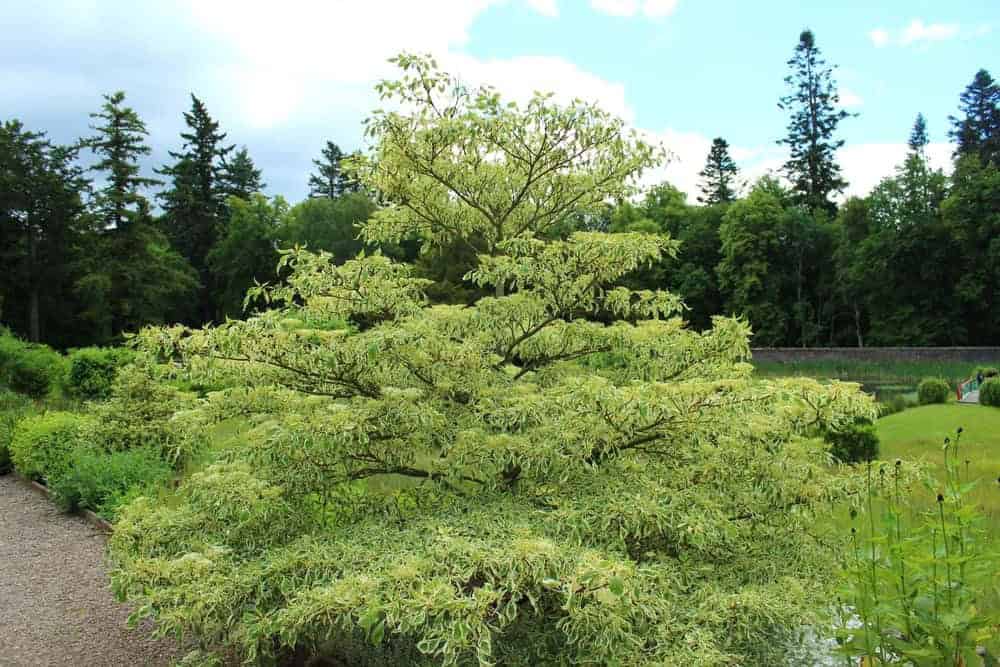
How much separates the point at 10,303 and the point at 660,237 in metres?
31.4

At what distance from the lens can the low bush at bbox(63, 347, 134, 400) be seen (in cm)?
1433

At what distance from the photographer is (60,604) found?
5.09 metres

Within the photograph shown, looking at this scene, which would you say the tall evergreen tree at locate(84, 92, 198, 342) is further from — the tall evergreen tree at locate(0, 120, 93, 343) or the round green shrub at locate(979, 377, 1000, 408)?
the round green shrub at locate(979, 377, 1000, 408)

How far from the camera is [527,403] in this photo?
128 inches

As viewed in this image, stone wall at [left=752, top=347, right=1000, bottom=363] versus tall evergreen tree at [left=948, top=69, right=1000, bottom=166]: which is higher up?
tall evergreen tree at [left=948, top=69, right=1000, bottom=166]

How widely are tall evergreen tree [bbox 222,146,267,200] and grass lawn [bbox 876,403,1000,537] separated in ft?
108

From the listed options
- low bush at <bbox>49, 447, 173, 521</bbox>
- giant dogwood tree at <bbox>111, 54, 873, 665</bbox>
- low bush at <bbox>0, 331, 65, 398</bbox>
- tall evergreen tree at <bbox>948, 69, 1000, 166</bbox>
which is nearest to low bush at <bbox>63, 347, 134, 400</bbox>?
low bush at <bbox>0, 331, 65, 398</bbox>

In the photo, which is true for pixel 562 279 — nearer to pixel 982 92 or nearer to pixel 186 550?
pixel 186 550

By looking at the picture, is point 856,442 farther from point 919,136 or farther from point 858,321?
point 919,136

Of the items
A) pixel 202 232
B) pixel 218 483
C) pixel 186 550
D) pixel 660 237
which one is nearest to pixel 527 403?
pixel 660 237

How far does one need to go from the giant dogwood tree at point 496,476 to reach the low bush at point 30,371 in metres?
13.7

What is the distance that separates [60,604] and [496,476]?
3533 mm

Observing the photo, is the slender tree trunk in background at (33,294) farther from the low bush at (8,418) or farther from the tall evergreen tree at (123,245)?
the low bush at (8,418)

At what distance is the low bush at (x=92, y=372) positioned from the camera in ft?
47.0
